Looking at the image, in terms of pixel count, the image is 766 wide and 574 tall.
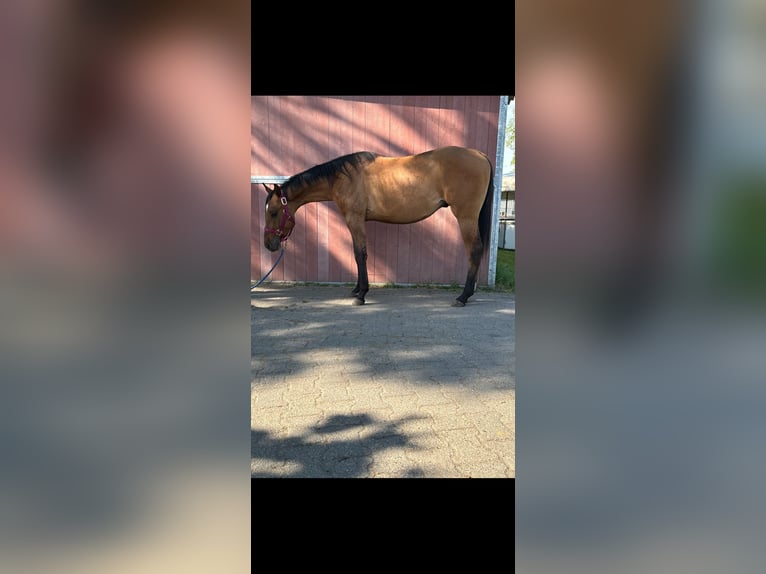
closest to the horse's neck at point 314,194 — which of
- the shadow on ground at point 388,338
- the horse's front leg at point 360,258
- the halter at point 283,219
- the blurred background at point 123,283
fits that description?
the halter at point 283,219

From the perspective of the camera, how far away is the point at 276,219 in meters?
5.48

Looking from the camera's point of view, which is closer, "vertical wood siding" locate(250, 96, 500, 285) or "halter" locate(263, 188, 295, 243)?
"halter" locate(263, 188, 295, 243)

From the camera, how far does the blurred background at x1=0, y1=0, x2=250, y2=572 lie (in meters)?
0.62

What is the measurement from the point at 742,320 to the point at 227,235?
2.37ft

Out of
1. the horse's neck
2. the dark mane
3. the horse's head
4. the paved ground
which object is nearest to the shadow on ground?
the paved ground

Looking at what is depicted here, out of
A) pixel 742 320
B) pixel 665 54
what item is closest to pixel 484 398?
pixel 742 320

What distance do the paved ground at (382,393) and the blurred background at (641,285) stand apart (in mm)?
992

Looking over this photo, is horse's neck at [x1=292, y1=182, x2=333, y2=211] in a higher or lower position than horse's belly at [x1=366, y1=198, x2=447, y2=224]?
higher

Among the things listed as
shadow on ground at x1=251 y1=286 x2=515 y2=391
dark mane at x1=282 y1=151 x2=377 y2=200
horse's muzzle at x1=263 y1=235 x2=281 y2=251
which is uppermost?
dark mane at x1=282 y1=151 x2=377 y2=200

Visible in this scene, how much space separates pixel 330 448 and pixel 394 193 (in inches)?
155

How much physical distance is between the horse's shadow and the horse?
3150mm

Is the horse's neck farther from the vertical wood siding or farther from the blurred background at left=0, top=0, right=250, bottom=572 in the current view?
the blurred background at left=0, top=0, right=250, bottom=572

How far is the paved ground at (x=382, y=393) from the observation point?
1.76 metres

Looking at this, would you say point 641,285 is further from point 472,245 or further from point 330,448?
point 472,245
